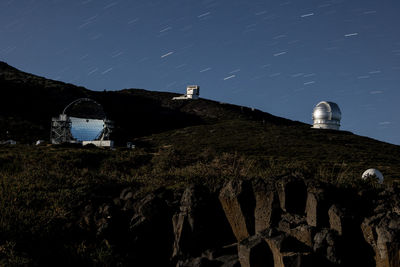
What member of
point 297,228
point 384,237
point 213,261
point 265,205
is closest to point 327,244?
point 297,228

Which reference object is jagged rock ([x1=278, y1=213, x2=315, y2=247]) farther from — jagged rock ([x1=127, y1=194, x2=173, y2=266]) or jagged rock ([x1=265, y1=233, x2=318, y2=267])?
jagged rock ([x1=127, y1=194, x2=173, y2=266])

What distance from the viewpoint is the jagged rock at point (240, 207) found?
8359mm

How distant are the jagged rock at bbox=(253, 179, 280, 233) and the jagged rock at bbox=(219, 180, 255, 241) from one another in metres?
0.16

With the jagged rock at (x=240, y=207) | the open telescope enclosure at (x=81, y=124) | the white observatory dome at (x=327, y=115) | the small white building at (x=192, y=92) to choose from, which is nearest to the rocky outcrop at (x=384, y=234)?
the jagged rock at (x=240, y=207)

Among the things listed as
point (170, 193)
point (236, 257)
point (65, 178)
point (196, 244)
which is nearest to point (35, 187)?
point (65, 178)

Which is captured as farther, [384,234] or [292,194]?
[292,194]

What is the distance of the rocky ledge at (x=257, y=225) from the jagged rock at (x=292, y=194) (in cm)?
2

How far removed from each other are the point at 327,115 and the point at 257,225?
66915mm

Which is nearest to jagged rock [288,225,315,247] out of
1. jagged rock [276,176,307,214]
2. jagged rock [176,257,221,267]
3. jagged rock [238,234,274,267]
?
jagged rock [238,234,274,267]

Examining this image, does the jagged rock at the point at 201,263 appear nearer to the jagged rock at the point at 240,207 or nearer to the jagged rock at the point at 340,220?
the jagged rock at the point at 240,207

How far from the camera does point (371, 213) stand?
805cm

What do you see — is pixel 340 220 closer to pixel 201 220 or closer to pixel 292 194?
pixel 292 194

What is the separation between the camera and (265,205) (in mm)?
8289

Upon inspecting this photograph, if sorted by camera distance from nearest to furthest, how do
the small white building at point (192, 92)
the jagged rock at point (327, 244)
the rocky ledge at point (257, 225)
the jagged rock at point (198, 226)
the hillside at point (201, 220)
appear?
the jagged rock at point (327, 244) < the rocky ledge at point (257, 225) < the hillside at point (201, 220) < the jagged rock at point (198, 226) < the small white building at point (192, 92)
